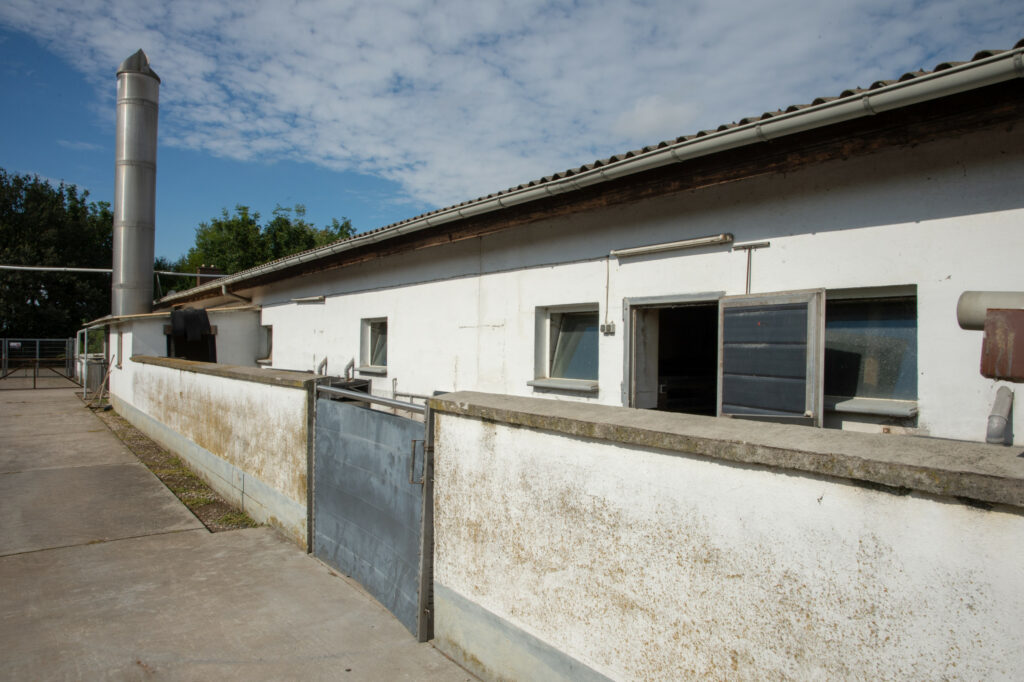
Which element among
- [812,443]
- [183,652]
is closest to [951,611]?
[812,443]

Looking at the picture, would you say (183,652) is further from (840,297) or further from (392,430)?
(840,297)

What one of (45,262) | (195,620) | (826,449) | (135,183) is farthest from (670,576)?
(45,262)

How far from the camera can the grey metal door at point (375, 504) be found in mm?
4223

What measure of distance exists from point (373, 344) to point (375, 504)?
19.6 feet

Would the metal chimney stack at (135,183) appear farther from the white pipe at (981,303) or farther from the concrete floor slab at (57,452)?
the white pipe at (981,303)

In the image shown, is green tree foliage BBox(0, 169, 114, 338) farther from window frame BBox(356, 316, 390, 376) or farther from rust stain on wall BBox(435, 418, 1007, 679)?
rust stain on wall BBox(435, 418, 1007, 679)

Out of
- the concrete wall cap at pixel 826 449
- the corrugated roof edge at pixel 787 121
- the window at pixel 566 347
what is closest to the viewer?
the concrete wall cap at pixel 826 449

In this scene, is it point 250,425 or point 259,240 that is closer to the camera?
point 250,425

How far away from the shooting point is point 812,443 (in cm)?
226

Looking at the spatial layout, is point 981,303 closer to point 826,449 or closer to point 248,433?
point 826,449

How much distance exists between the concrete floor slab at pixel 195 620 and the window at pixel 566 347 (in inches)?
117

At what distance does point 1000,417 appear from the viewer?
3582mm

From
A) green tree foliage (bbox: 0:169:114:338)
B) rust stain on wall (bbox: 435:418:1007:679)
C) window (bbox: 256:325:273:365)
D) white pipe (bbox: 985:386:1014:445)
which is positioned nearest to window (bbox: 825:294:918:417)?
white pipe (bbox: 985:386:1014:445)

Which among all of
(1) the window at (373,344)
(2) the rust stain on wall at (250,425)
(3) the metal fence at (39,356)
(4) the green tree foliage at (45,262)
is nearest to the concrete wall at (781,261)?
(1) the window at (373,344)
